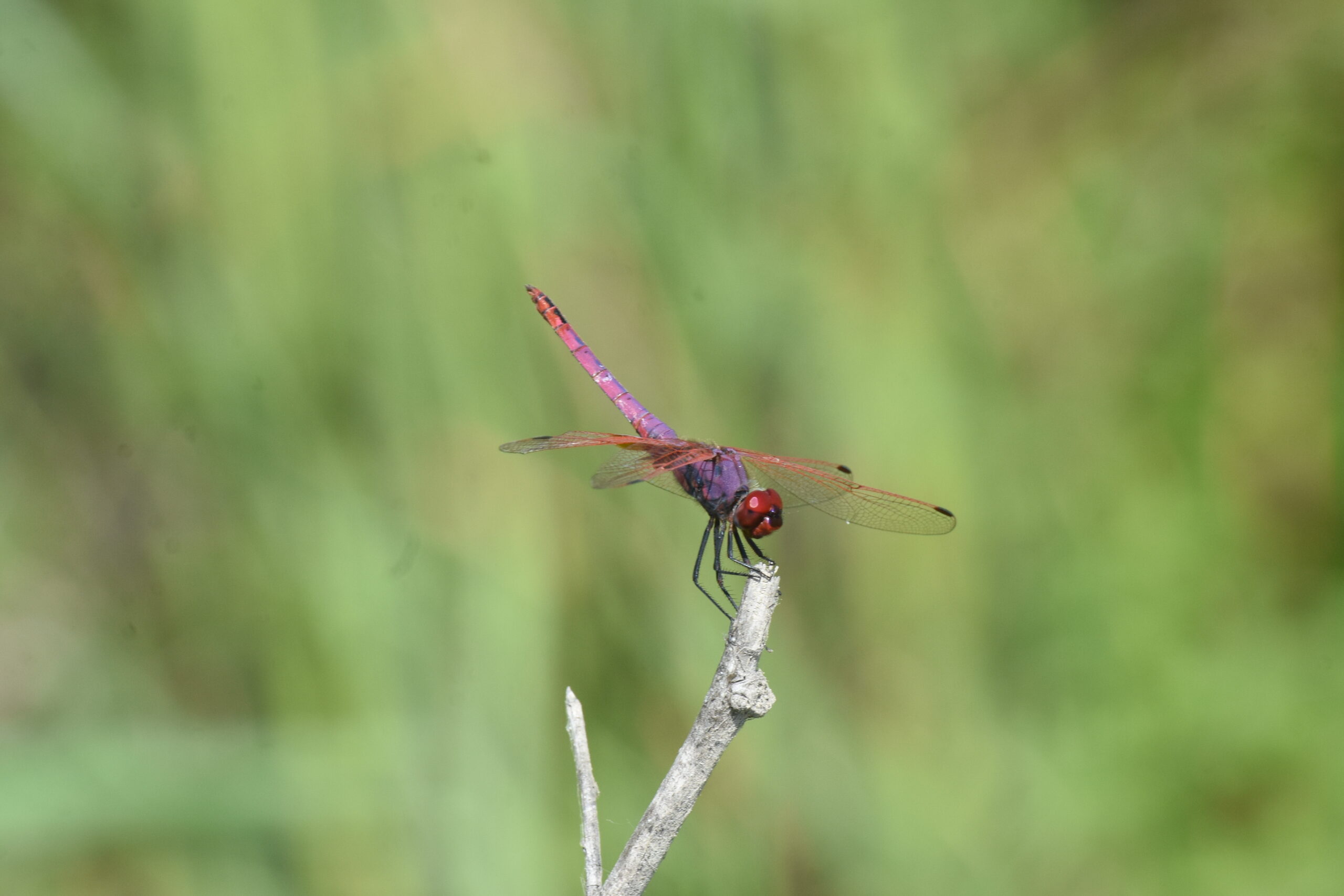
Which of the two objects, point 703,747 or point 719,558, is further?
point 719,558

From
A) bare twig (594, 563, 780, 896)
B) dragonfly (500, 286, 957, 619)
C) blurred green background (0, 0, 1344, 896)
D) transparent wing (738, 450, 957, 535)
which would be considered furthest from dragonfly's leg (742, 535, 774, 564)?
bare twig (594, 563, 780, 896)

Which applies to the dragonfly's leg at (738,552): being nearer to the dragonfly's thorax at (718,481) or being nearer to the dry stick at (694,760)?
the dragonfly's thorax at (718,481)

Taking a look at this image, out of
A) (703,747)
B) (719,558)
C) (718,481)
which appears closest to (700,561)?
(719,558)

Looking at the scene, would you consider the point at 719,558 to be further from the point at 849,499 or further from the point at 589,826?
the point at 589,826

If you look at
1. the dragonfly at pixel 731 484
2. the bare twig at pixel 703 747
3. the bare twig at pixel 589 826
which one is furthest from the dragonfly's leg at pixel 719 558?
the bare twig at pixel 589 826

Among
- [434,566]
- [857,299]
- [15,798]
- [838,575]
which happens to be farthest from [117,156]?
[838,575]

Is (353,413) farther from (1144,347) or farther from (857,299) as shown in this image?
(1144,347)

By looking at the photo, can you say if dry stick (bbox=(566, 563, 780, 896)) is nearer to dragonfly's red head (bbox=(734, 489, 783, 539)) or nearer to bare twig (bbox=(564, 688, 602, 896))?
bare twig (bbox=(564, 688, 602, 896))
